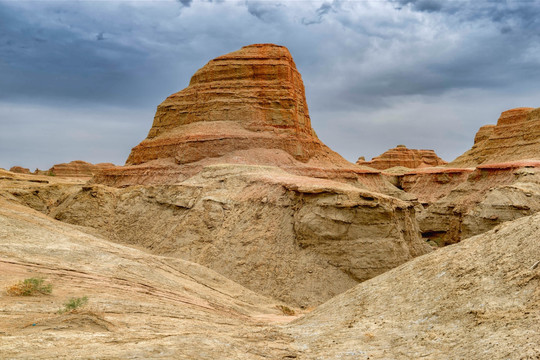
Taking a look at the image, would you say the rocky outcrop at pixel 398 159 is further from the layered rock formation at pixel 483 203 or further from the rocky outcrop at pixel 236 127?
the layered rock formation at pixel 483 203

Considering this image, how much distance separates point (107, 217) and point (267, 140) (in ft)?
47.0

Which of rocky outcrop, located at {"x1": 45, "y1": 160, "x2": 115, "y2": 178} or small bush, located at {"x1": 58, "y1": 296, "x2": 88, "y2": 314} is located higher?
rocky outcrop, located at {"x1": 45, "y1": 160, "x2": 115, "y2": 178}

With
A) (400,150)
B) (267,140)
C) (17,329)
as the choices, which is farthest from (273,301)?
(400,150)

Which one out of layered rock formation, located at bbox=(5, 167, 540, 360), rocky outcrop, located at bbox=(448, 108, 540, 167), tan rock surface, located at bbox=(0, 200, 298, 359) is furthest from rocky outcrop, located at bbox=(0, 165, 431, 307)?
rocky outcrop, located at bbox=(448, 108, 540, 167)

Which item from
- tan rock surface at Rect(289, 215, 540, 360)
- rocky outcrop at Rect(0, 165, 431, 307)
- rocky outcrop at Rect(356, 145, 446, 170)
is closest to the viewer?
tan rock surface at Rect(289, 215, 540, 360)

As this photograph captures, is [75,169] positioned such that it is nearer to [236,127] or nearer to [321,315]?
[236,127]

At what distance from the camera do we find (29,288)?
8344 millimetres

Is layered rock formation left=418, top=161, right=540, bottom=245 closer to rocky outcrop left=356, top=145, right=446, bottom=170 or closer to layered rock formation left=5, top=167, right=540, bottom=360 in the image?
layered rock formation left=5, top=167, right=540, bottom=360

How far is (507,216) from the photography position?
2355cm

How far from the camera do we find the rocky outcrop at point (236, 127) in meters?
34.3

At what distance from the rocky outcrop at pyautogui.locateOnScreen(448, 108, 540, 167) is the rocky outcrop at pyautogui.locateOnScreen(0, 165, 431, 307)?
1626 inches

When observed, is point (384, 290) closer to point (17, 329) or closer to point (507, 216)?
point (17, 329)

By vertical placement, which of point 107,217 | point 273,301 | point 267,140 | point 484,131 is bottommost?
point 273,301

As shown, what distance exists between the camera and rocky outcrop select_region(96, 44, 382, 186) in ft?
112
